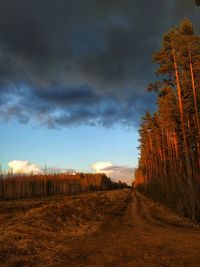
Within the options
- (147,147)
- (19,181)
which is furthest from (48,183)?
(147,147)

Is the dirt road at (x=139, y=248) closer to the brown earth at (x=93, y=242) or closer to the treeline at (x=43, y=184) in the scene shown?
the brown earth at (x=93, y=242)

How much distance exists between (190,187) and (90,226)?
16.0 ft

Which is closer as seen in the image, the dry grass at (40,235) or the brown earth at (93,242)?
the brown earth at (93,242)

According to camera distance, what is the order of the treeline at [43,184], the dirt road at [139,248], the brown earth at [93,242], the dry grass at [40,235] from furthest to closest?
the treeline at [43,184], the dry grass at [40,235], the brown earth at [93,242], the dirt road at [139,248]

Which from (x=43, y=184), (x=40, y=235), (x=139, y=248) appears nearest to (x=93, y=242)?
(x=139, y=248)

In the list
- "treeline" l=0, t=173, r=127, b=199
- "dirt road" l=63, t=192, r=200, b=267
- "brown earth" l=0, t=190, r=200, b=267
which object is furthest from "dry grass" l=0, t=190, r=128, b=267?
"treeline" l=0, t=173, r=127, b=199

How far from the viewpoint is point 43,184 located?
34469mm

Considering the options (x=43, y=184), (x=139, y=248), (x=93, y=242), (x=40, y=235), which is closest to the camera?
(x=139, y=248)

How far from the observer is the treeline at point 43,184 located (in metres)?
28.0

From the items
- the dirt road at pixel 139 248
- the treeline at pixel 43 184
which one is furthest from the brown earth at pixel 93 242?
the treeline at pixel 43 184

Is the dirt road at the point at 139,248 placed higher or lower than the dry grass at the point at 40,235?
lower

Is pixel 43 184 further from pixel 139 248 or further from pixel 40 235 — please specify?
pixel 139 248

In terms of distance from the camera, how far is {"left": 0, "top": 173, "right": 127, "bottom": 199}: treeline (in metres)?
28.0

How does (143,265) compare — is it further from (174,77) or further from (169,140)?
(169,140)
